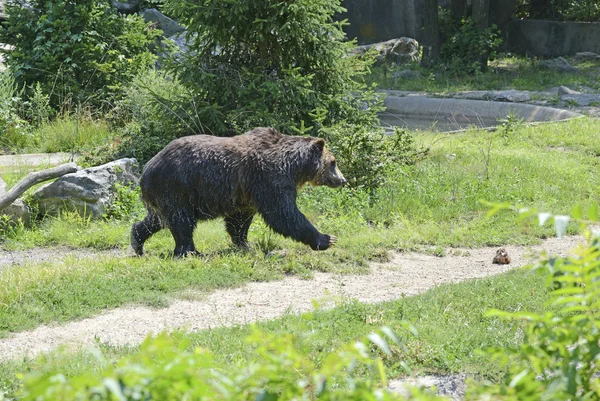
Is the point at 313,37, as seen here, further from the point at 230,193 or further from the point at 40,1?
the point at 40,1

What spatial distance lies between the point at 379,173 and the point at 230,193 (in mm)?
3795

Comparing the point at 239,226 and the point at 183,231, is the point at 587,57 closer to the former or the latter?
the point at 239,226

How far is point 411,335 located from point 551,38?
24.8m

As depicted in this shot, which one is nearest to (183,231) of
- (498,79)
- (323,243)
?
(323,243)

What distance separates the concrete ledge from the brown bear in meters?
9.61

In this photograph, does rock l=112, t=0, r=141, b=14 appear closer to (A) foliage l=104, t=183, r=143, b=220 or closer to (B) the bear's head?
(A) foliage l=104, t=183, r=143, b=220

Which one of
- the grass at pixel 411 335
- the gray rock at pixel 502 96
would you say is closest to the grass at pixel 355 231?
the grass at pixel 411 335

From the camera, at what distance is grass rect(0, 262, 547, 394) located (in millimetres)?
5789

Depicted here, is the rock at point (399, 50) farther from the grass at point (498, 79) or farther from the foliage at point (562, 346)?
the foliage at point (562, 346)

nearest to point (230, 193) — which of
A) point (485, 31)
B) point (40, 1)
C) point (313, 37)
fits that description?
point (313, 37)

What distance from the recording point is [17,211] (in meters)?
11.5

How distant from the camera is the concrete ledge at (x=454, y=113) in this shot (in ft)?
62.6

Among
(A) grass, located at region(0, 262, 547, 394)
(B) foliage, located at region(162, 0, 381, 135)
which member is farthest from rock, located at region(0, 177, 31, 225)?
(A) grass, located at region(0, 262, 547, 394)

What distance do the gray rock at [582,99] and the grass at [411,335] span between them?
1322 cm
